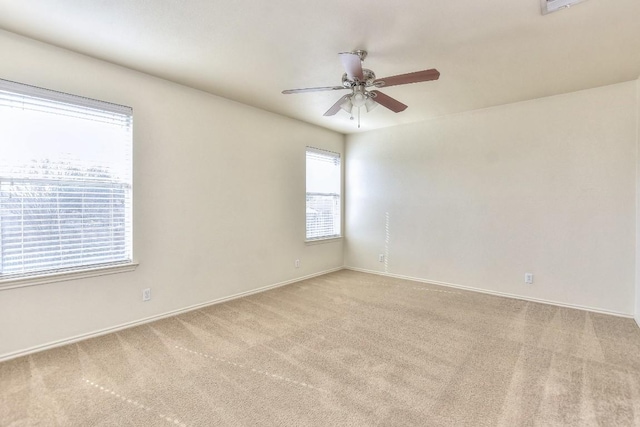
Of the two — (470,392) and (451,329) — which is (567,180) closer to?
(451,329)

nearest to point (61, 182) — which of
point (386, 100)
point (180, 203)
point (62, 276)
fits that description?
point (62, 276)

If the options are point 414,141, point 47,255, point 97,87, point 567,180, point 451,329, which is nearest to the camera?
point 47,255

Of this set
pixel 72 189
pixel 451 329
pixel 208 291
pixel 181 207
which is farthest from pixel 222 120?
pixel 451 329

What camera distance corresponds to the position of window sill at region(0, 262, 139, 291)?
7.66 feet

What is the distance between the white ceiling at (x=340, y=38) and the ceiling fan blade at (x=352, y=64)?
28 centimetres

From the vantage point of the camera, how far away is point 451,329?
2955mm

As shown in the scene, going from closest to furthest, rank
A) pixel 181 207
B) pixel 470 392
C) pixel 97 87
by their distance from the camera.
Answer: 1. pixel 470 392
2. pixel 97 87
3. pixel 181 207

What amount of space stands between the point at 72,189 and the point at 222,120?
171 centimetres

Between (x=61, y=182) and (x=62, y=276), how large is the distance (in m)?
0.80

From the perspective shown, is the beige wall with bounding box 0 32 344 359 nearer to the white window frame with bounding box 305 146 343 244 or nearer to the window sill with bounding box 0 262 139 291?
the window sill with bounding box 0 262 139 291

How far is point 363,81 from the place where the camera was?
2.44 meters

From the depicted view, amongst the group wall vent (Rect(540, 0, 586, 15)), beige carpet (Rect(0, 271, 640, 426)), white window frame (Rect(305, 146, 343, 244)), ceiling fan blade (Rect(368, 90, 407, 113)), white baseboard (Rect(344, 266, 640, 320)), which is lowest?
beige carpet (Rect(0, 271, 640, 426))

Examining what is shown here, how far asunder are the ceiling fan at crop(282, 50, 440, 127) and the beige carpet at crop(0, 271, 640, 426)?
214 centimetres

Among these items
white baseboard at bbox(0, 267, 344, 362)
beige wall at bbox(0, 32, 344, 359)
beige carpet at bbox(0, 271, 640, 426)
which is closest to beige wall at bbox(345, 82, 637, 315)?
beige carpet at bbox(0, 271, 640, 426)
